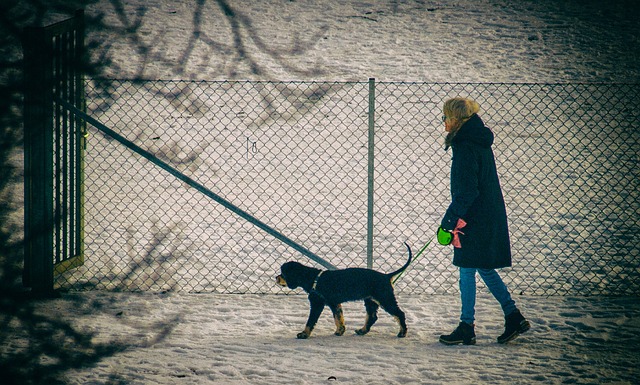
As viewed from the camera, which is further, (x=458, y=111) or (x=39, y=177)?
(x=39, y=177)

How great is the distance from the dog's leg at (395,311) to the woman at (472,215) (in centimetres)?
31

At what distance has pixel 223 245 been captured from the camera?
704 cm

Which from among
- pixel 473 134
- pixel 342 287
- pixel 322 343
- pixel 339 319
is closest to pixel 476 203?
pixel 473 134

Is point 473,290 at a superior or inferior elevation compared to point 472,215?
inferior

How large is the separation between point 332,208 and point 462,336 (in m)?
3.95

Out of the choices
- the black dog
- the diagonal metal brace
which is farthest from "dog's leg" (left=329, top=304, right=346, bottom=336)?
the diagonal metal brace

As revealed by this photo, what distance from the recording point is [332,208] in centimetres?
846

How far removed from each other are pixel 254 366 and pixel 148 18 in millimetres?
14017

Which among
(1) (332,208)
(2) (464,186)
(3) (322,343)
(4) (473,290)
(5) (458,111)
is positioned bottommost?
(3) (322,343)

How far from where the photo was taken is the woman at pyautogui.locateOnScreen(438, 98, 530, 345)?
A: 4504 mm

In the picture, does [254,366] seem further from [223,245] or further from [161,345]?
[223,245]

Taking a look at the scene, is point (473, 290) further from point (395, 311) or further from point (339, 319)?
point (339, 319)

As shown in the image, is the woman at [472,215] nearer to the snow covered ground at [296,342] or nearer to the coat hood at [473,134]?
the coat hood at [473,134]

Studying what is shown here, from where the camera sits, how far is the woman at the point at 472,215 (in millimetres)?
4504
